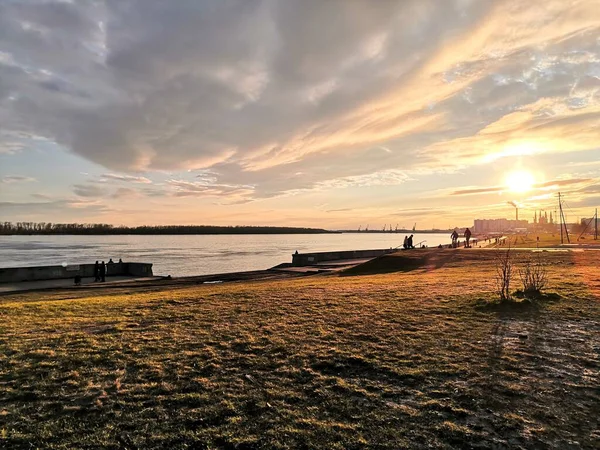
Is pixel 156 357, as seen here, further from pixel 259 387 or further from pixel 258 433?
pixel 258 433

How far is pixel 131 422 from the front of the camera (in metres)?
3.89

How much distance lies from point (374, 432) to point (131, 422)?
248 centimetres

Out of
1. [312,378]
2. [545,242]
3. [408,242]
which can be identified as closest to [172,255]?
[408,242]

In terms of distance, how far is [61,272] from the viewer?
90.3 ft

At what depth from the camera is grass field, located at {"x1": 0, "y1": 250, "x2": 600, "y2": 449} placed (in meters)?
3.62

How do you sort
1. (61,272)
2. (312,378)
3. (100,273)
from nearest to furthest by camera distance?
1. (312,378)
2. (100,273)
3. (61,272)

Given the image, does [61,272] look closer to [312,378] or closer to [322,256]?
[322,256]

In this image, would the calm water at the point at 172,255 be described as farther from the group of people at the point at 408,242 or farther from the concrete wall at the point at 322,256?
the group of people at the point at 408,242

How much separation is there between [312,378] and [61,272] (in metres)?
28.8

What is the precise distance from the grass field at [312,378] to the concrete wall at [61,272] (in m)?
19.6

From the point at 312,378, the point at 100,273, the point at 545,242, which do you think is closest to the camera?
the point at 312,378

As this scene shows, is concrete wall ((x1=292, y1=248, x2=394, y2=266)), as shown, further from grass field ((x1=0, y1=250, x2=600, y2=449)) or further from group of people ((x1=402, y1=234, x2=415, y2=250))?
grass field ((x1=0, y1=250, x2=600, y2=449))

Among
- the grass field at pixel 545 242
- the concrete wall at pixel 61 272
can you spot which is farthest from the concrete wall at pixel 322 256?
the grass field at pixel 545 242

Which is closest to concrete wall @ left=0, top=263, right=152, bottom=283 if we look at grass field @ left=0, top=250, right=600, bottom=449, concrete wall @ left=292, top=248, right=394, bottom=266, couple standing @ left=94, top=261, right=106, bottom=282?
couple standing @ left=94, top=261, right=106, bottom=282
